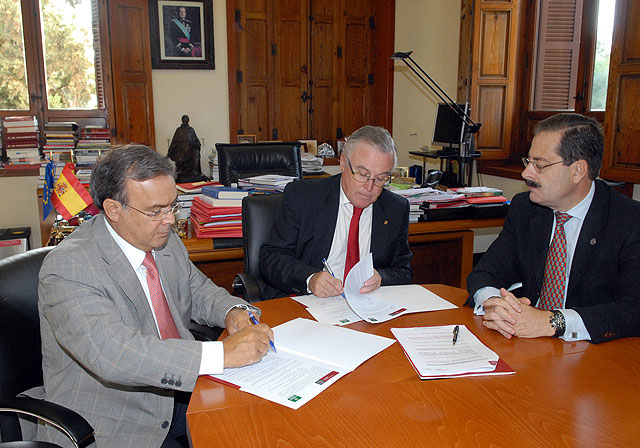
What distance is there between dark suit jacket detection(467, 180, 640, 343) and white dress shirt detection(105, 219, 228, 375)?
2.76 feet

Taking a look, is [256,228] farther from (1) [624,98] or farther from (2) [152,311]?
(1) [624,98]

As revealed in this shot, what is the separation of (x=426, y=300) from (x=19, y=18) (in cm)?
497

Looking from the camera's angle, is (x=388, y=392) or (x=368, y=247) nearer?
(x=388, y=392)

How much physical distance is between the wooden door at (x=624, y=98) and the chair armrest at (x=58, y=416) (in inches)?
122

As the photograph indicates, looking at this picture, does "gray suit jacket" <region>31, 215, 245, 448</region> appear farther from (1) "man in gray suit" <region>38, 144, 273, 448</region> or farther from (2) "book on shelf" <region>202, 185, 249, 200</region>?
(2) "book on shelf" <region>202, 185, 249, 200</region>

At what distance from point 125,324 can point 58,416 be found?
24 centimetres

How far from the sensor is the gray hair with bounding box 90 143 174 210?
1.34 m

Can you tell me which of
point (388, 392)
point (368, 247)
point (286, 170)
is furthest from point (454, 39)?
point (388, 392)

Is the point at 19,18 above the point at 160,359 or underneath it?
above

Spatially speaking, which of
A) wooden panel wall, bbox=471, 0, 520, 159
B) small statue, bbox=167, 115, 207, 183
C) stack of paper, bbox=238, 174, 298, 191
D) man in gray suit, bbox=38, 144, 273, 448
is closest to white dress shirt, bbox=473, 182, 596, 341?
man in gray suit, bbox=38, 144, 273, 448

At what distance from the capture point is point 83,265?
128 centimetres

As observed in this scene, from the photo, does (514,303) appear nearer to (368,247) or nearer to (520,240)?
(520,240)

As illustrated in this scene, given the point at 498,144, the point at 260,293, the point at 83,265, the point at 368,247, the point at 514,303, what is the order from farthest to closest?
the point at 498,144 < the point at 368,247 < the point at 260,293 < the point at 514,303 < the point at 83,265

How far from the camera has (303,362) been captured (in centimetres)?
127
